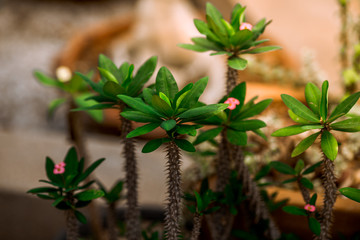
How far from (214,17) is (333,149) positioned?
335 mm

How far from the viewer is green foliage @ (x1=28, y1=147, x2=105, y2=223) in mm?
729

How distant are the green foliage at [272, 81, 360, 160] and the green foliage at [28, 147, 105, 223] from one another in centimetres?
37

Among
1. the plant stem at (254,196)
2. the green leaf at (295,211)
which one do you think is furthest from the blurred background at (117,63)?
the green leaf at (295,211)

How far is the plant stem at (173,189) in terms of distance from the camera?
630 millimetres

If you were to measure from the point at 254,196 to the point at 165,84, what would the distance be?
355 mm

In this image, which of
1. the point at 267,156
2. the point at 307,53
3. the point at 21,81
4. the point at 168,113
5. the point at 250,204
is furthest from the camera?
the point at 21,81

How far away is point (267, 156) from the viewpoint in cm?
128

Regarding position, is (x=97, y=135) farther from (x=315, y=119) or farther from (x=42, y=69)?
(x=315, y=119)

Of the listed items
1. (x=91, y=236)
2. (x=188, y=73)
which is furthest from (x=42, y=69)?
(x=91, y=236)

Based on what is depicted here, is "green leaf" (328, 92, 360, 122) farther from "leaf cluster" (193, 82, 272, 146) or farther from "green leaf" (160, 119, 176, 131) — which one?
"green leaf" (160, 119, 176, 131)

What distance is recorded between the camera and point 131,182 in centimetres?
81

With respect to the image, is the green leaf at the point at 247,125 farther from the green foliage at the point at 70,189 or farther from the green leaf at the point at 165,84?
the green foliage at the point at 70,189

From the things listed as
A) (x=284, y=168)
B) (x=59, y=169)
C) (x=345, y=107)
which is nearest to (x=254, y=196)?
(x=284, y=168)

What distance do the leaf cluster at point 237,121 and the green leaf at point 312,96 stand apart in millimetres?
77
